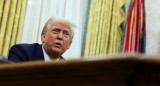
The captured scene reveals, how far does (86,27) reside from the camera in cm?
518

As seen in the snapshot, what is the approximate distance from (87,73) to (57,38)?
9.17 ft

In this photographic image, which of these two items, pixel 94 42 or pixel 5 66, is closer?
pixel 5 66

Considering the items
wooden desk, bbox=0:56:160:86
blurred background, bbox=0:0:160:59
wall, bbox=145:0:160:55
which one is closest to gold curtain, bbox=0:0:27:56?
blurred background, bbox=0:0:160:59

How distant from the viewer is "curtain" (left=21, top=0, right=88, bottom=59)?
4.76 m

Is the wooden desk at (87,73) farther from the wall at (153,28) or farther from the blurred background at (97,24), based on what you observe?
the wall at (153,28)

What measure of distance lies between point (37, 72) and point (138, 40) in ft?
14.6

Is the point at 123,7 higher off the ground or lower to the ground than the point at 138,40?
higher

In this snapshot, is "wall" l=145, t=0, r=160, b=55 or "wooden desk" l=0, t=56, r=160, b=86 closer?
"wooden desk" l=0, t=56, r=160, b=86

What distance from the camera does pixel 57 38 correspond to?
134 inches

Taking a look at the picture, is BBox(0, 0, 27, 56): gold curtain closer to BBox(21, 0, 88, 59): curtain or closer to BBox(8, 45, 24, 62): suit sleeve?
BBox(21, 0, 88, 59): curtain

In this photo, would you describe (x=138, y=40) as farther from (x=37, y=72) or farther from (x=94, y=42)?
(x=37, y=72)

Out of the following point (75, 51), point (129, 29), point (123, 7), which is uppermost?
point (123, 7)

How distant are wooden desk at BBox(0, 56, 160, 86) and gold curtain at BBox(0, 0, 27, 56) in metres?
3.73

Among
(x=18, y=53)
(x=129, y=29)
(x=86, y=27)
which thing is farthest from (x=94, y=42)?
(x=18, y=53)
